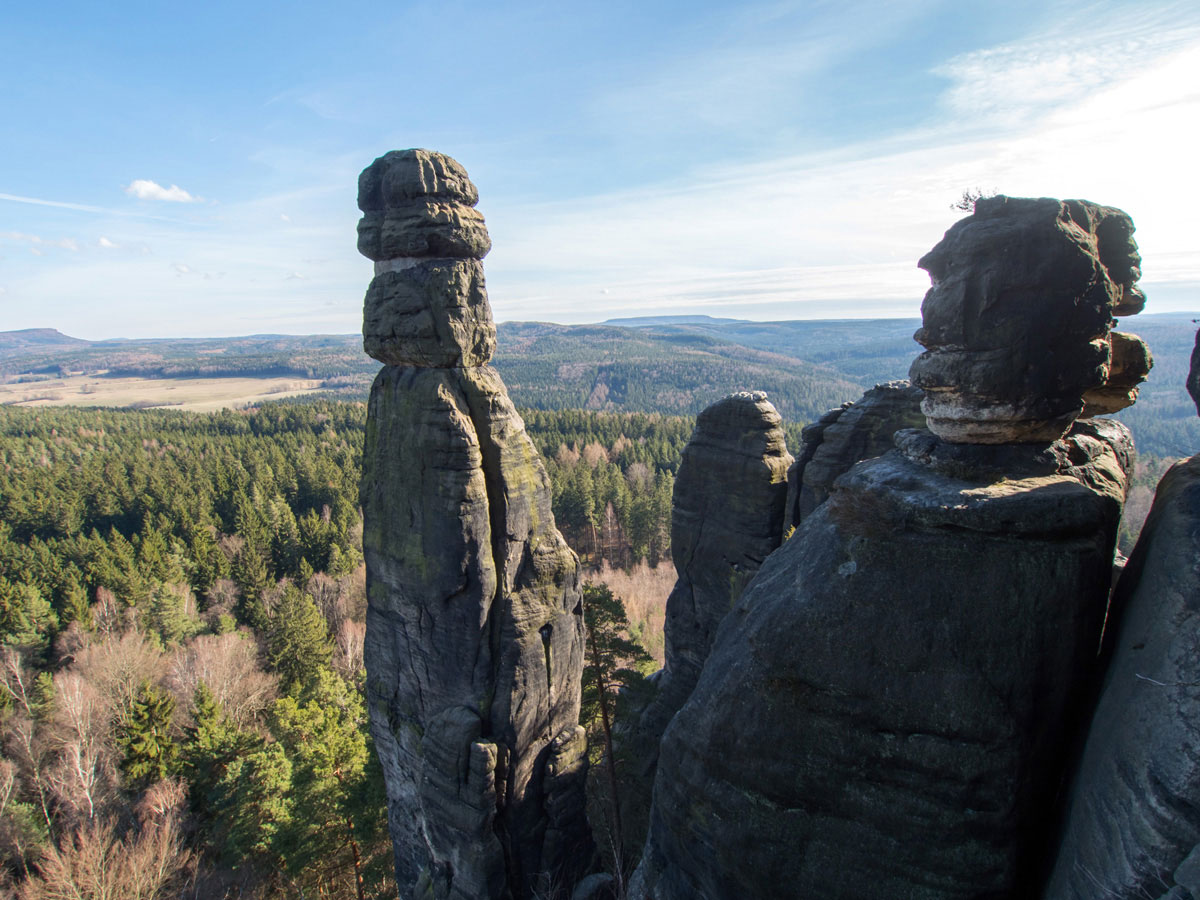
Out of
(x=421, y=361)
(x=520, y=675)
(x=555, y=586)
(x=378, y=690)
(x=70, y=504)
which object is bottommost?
(x=70, y=504)

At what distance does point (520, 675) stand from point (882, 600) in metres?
10.1

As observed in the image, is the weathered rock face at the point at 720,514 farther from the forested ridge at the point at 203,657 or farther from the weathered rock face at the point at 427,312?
the forested ridge at the point at 203,657

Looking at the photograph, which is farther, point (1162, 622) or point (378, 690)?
point (378, 690)

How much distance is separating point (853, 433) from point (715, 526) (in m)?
5.60

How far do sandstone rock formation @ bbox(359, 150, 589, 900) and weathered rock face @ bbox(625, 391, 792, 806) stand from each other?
178 inches

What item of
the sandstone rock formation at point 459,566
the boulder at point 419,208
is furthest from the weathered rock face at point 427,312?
the boulder at point 419,208

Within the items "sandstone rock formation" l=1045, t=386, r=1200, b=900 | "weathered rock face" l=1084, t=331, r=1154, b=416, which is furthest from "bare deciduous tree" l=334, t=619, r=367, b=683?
"weathered rock face" l=1084, t=331, r=1154, b=416

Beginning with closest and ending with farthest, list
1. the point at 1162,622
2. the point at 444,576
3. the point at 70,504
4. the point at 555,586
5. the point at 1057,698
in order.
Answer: the point at 1162,622, the point at 1057,698, the point at 444,576, the point at 555,586, the point at 70,504

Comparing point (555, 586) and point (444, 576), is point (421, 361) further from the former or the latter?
point (555, 586)

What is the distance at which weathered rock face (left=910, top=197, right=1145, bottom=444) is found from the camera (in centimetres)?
762

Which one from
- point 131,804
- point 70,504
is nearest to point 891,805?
point 131,804

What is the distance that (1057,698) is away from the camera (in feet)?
23.0

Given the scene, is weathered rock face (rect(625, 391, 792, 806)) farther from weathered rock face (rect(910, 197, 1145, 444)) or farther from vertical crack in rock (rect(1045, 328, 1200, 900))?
vertical crack in rock (rect(1045, 328, 1200, 900))

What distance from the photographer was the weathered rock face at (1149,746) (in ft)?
17.6
